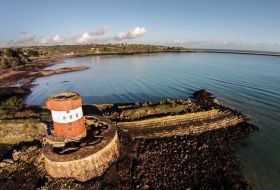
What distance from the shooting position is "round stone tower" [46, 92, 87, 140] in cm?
1728

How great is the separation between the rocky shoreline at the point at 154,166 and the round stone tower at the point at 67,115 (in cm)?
369

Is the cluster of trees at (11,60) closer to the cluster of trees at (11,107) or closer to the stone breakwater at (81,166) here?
the cluster of trees at (11,107)

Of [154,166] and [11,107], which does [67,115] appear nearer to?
[154,166]

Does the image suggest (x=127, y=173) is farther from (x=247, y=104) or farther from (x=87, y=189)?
(x=247, y=104)

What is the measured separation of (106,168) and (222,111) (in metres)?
20.9

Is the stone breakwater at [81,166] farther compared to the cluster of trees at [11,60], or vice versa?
the cluster of trees at [11,60]

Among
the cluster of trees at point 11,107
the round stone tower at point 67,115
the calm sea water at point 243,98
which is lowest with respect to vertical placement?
the calm sea water at point 243,98

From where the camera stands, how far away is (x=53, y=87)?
2277 inches

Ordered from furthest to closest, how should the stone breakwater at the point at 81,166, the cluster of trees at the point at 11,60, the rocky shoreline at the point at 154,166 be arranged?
1. the cluster of trees at the point at 11,60
2. the rocky shoreline at the point at 154,166
3. the stone breakwater at the point at 81,166

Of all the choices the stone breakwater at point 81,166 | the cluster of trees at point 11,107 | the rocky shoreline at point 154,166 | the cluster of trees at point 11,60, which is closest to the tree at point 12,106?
the cluster of trees at point 11,107

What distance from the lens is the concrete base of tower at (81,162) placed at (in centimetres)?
1620

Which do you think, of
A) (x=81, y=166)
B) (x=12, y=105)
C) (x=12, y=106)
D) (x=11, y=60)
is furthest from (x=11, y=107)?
(x=11, y=60)

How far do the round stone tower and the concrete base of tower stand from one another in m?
1.79

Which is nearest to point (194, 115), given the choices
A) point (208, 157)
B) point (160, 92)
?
point (208, 157)
